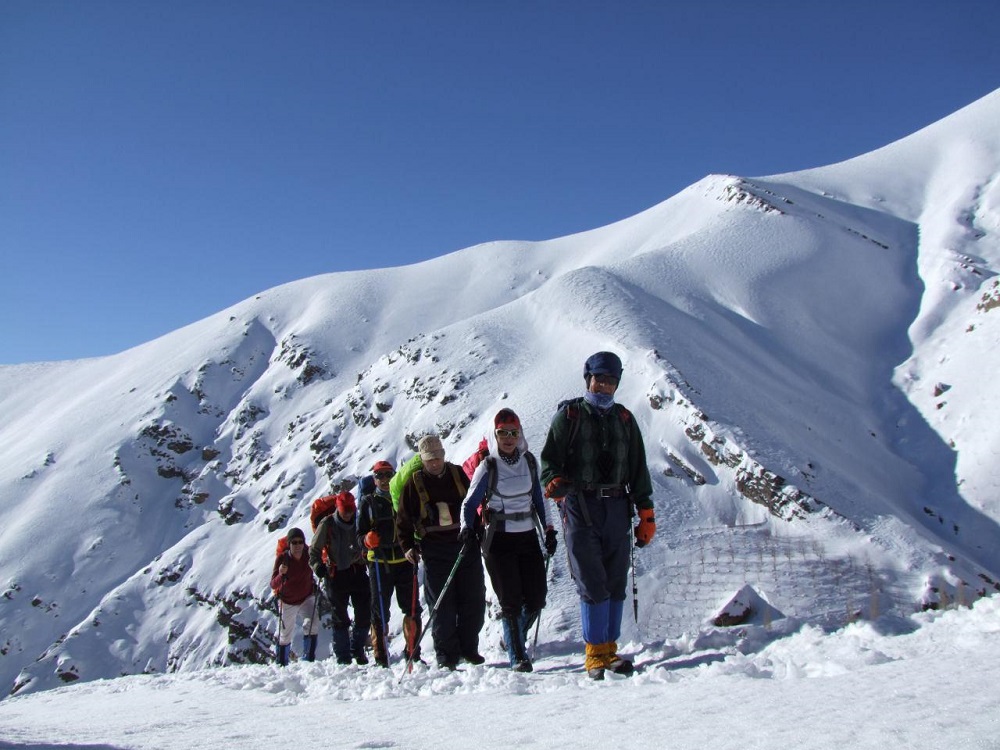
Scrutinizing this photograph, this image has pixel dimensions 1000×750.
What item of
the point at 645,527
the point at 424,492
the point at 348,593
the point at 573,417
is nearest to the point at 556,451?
the point at 573,417

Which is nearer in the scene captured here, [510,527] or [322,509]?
[510,527]

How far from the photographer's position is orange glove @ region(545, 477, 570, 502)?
5223 millimetres

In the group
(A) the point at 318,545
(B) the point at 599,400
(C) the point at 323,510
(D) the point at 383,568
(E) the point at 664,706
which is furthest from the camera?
(C) the point at 323,510

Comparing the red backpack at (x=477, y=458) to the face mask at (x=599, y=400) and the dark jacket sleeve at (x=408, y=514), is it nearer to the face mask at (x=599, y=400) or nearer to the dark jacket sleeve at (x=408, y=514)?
the dark jacket sleeve at (x=408, y=514)

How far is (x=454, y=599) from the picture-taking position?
21.2 feet

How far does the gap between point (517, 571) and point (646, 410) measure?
14878 mm

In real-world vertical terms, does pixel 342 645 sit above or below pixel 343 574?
below

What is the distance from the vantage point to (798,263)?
39.0 m

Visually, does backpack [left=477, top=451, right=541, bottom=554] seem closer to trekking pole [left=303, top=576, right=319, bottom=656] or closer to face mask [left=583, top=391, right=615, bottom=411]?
face mask [left=583, top=391, right=615, bottom=411]

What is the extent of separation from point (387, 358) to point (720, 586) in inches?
1067

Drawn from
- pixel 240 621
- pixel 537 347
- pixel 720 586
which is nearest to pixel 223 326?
pixel 240 621

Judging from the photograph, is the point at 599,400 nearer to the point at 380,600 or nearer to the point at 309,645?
the point at 380,600

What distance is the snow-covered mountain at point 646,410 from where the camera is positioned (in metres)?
16.3

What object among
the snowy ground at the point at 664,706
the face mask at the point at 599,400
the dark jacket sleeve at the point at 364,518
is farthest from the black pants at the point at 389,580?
the face mask at the point at 599,400
